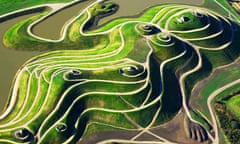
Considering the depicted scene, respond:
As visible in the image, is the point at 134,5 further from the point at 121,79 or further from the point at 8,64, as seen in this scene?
the point at 8,64

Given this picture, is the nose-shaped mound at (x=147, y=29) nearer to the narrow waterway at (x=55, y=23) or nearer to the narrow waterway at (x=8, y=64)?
the narrow waterway at (x=55, y=23)

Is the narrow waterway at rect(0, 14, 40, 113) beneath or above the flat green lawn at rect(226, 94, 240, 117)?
above

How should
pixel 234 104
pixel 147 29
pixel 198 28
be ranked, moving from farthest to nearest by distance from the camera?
Result: pixel 198 28 → pixel 147 29 → pixel 234 104

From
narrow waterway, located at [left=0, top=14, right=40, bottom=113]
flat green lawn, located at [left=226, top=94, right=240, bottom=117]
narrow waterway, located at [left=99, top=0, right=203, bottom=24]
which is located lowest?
flat green lawn, located at [left=226, top=94, right=240, bottom=117]

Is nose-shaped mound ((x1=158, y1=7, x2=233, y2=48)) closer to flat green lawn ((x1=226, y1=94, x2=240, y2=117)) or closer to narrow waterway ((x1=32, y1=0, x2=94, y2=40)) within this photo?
flat green lawn ((x1=226, y1=94, x2=240, y2=117))

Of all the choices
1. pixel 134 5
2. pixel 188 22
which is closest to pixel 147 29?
pixel 188 22

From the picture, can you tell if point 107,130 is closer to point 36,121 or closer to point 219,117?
point 36,121

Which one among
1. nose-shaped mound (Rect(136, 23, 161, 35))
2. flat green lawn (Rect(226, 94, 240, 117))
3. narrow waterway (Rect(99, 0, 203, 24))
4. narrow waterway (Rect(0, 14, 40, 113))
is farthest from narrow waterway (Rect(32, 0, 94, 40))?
flat green lawn (Rect(226, 94, 240, 117))

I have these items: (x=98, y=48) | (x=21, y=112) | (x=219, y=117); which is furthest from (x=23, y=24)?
Answer: (x=219, y=117)
